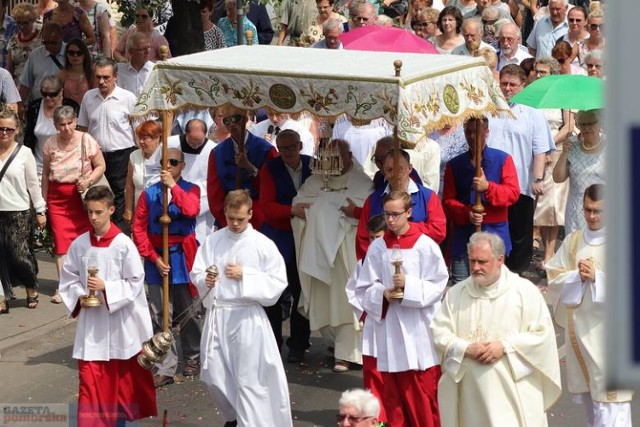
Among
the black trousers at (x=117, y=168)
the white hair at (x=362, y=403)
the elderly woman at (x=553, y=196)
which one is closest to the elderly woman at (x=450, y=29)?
the elderly woman at (x=553, y=196)

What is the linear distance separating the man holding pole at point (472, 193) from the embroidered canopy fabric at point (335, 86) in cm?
65

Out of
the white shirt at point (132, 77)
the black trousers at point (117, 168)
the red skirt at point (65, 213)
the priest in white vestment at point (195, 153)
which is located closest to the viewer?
the priest in white vestment at point (195, 153)

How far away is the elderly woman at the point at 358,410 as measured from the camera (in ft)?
17.7

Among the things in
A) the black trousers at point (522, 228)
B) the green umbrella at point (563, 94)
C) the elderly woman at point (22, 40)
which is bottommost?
the black trousers at point (522, 228)

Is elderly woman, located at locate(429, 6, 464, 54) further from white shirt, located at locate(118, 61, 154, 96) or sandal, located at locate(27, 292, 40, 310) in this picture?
sandal, located at locate(27, 292, 40, 310)

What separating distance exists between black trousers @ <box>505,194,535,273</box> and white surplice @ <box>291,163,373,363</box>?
2.54m

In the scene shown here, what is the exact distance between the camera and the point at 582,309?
22.8 feet

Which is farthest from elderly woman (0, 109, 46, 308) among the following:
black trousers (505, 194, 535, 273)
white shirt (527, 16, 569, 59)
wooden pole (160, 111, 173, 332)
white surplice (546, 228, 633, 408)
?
white shirt (527, 16, 569, 59)

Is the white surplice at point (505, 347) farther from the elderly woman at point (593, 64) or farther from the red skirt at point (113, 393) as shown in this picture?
the elderly woman at point (593, 64)

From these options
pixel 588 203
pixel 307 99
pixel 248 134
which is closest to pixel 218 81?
pixel 307 99

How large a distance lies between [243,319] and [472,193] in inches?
91.6

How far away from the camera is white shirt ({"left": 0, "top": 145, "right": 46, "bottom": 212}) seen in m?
10.5

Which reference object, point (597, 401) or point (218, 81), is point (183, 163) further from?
point (597, 401)

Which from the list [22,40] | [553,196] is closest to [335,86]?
[553,196]
